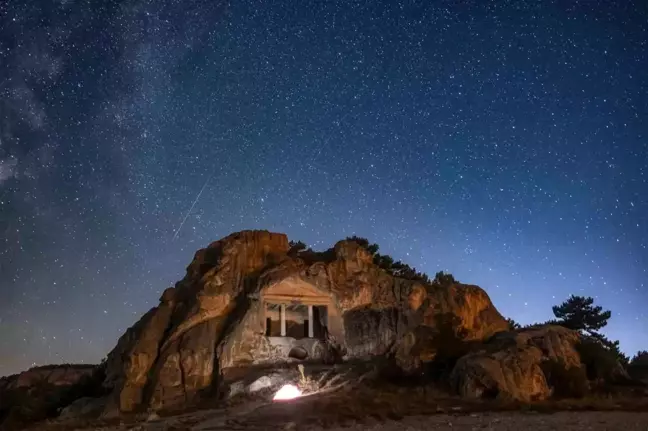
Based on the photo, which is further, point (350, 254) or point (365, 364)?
point (350, 254)

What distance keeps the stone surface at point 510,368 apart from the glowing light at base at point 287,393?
6.95m

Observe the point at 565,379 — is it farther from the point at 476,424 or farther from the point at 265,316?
the point at 265,316

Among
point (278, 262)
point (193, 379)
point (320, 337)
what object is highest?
point (278, 262)

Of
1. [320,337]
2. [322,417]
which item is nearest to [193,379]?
[320,337]

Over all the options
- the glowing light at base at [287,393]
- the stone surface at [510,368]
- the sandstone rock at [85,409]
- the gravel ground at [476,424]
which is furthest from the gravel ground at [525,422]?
the sandstone rock at [85,409]

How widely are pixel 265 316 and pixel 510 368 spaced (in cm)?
1394

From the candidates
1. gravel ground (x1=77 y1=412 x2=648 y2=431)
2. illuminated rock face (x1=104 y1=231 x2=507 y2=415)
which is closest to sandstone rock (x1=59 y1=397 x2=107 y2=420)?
illuminated rock face (x1=104 y1=231 x2=507 y2=415)

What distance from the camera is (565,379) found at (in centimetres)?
2498

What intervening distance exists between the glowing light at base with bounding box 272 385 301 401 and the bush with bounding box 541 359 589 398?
A: 448 inches

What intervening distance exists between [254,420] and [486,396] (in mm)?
9818

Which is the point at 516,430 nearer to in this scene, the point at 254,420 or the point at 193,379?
the point at 254,420

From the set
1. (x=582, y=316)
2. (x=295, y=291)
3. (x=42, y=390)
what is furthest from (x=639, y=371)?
(x=42, y=390)

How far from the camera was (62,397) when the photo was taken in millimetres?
33594

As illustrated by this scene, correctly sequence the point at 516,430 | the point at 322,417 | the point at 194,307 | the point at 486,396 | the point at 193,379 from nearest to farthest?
the point at 516,430 → the point at 322,417 → the point at 486,396 → the point at 193,379 → the point at 194,307
